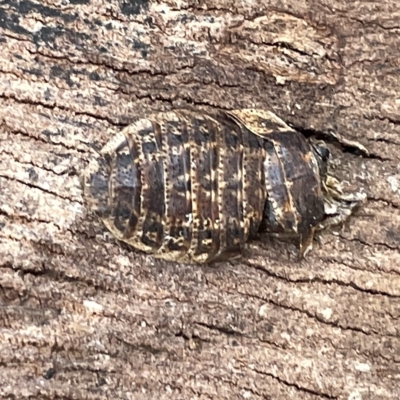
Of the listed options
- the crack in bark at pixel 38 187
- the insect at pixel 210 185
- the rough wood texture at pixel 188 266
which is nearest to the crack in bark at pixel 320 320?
the rough wood texture at pixel 188 266

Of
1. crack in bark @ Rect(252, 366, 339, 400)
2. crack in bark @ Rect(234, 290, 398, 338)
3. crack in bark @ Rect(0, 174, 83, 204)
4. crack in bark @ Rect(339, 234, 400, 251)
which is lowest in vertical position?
crack in bark @ Rect(252, 366, 339, 400)

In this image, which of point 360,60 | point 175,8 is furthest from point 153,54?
point 360,60

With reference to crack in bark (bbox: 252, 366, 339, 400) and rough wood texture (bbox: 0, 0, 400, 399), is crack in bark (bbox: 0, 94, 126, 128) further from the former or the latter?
crack in bark (bbox: 252, 366, 339, 400)

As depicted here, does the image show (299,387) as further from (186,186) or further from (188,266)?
(186,186)

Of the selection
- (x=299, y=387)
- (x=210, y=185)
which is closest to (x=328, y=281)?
(x=299, y=387)

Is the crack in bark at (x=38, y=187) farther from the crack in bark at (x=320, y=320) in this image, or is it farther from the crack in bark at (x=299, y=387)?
the crack in bark at (x=299, y=387)

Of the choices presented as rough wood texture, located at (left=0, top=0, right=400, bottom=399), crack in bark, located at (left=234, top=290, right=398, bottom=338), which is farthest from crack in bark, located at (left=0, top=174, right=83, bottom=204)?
crack in bark, located at (left=234, top=290, right=398, bottom=338)

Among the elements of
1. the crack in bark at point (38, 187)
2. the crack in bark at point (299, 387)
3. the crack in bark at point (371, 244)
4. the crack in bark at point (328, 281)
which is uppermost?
the crack in bark at point (38, 187)
